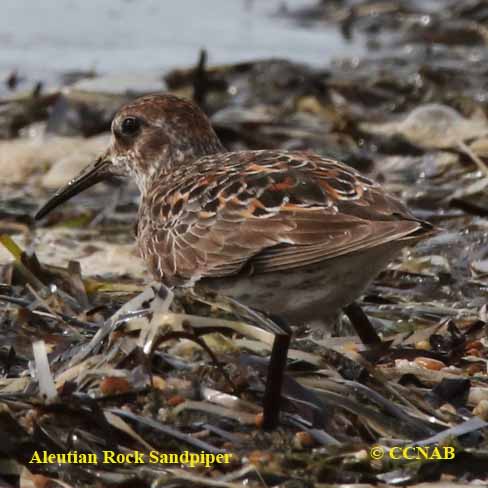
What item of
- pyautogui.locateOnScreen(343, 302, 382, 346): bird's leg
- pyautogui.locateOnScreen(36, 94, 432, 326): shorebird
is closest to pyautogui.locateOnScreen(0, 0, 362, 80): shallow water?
pyautogui.locateOnScreen(36, 94, 432, 326): shorebird

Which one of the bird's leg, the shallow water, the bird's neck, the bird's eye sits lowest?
the shallow water

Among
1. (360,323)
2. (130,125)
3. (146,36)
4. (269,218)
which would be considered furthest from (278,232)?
(146,36)

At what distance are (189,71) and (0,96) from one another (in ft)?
3.99

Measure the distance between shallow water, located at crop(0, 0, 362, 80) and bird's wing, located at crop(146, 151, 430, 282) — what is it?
4398 mm

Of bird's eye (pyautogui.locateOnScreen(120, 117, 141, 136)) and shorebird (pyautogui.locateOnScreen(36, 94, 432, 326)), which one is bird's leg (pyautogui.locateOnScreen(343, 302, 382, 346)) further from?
bird's eye (pyautogui.locateOnScreen(120, 117, 141, 136))

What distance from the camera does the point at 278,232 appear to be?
13.3 ft

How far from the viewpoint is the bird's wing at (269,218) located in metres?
3.96

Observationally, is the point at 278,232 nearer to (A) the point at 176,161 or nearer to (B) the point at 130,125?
(A) the point at 176,161

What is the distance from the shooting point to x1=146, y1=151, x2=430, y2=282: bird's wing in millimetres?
3965

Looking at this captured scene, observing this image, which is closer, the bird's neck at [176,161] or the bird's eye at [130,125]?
the bird's neck at [176,161]

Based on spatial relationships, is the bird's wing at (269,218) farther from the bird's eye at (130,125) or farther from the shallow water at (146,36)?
the shallow water at (146,36)

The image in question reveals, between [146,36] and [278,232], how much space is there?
20.2 ft

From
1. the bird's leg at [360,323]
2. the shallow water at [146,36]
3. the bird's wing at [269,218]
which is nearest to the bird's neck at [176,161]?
the bird's wing at [269,218]

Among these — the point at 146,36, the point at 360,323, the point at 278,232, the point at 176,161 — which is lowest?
the point at 146,36
